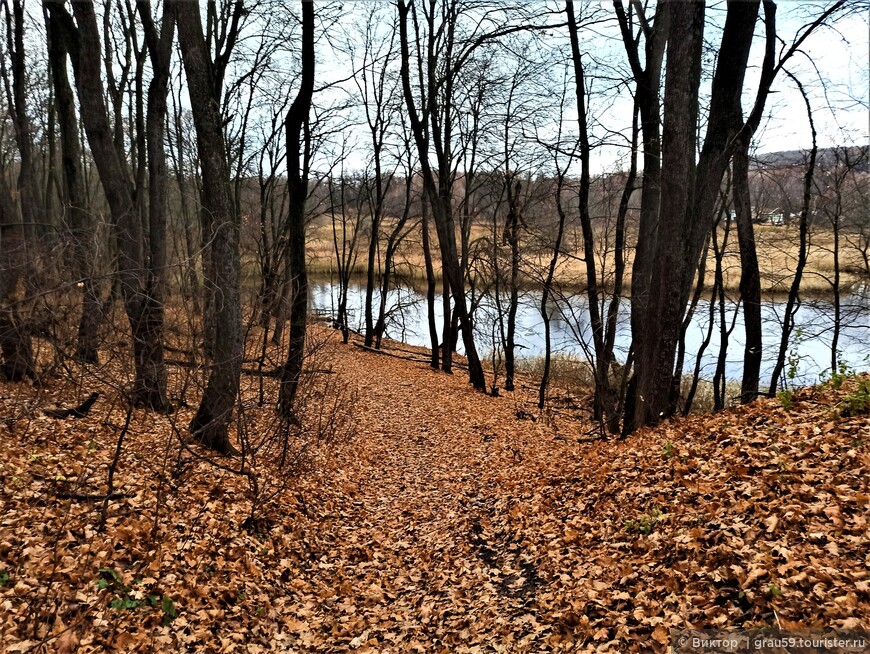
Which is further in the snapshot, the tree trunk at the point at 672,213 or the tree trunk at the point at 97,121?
the tree trunk at the point at 97,121

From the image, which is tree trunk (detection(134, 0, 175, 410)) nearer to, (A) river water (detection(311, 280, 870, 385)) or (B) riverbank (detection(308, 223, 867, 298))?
(A) river water (detection(311, 280, 870, 385))

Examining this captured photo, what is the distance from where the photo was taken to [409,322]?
30.7 meters

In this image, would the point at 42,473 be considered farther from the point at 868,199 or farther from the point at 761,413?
the point at 868,199

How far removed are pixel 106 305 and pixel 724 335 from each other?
13280mm

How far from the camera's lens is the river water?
14.4 m

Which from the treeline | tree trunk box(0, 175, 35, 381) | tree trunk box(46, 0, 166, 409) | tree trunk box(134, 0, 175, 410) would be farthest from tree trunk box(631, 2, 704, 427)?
tree trunk box(0, 175, 35, 381)

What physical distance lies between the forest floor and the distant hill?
383 inches

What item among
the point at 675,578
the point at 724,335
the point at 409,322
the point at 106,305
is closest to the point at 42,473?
the point at 106,305

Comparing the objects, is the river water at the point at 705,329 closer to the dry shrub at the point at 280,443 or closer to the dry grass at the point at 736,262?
the dry grass at the point at 736,262

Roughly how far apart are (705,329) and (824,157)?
15671 millimetres

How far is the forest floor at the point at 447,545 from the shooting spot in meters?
3.36

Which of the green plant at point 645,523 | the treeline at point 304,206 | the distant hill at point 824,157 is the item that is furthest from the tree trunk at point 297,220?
the distant hill at point 824,157

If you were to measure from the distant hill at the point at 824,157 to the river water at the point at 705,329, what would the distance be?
11.7 ft

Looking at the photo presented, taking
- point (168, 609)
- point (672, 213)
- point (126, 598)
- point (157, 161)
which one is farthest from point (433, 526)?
point (157, 161)
